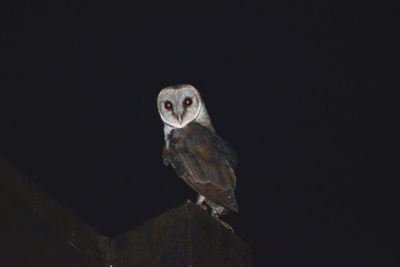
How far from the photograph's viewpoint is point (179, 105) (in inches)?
106

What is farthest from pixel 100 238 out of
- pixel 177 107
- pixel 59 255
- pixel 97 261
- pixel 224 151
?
pixel 177 107

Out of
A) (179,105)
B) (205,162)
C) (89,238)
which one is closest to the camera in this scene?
(89,238)

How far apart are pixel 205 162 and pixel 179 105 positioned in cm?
46

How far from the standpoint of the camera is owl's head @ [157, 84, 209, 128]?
8.86 ft

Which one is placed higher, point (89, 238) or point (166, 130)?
point (166, 130)

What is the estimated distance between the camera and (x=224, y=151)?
8.18 feet

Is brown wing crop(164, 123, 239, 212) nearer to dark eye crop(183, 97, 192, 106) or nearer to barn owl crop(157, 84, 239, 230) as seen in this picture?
barn owl crop(157, 84, 239, 230)

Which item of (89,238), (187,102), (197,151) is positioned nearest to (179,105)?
(187,102)

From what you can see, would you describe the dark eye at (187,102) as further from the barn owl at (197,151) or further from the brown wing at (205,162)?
the brown wing at (205,162)

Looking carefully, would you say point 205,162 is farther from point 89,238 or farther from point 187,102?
point 89,238

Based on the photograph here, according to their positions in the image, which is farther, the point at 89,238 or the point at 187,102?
the point at 187,102

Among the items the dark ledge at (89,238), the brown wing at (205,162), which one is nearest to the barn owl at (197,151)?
the brown wing at (205,162)

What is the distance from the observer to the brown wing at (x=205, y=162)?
89.6 inches

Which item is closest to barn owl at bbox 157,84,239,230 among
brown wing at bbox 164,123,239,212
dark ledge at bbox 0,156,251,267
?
brown wing at bbox 164,123,239,212
